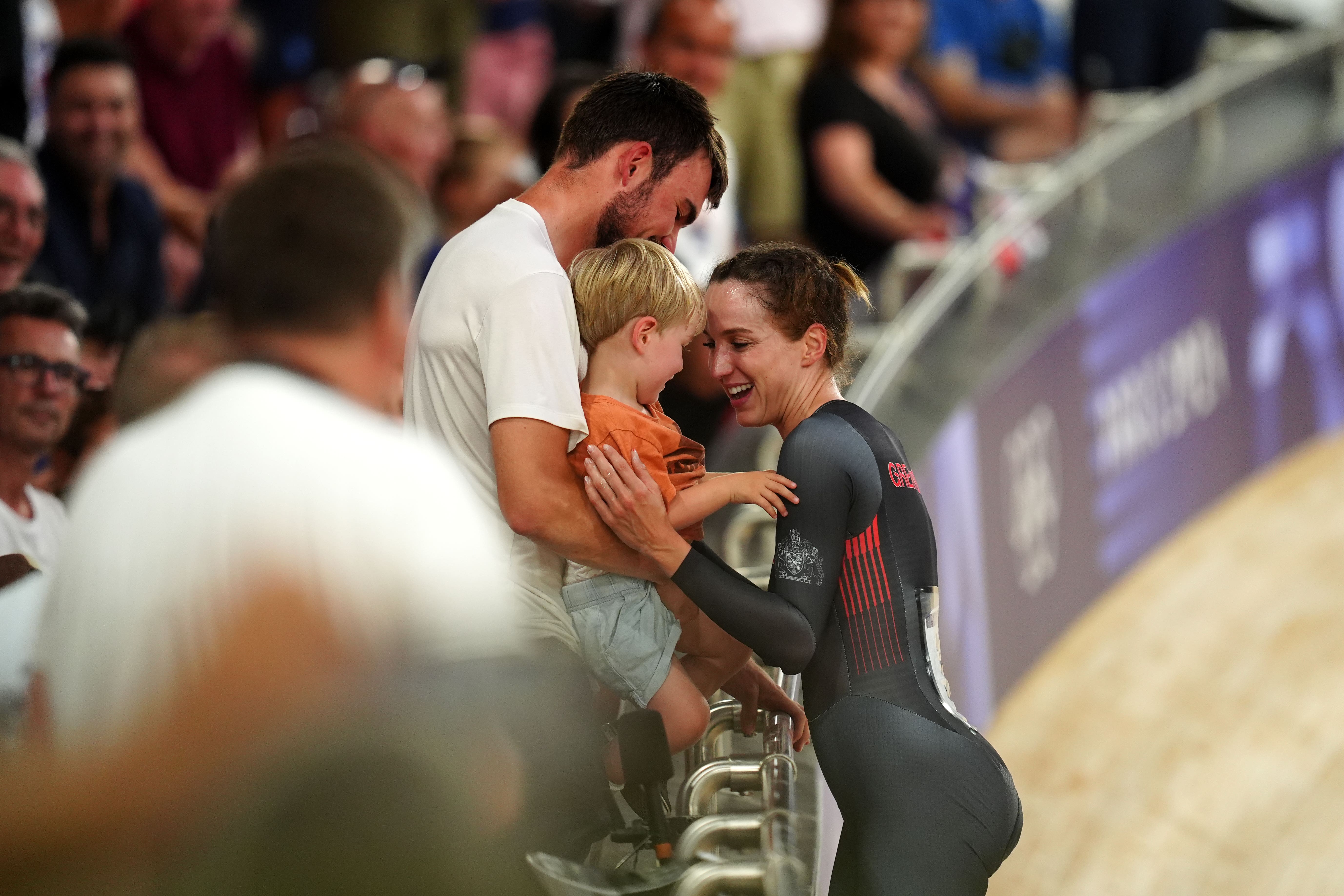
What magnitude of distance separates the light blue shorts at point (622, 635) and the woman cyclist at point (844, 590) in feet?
0.34

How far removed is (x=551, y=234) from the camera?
7.14ft

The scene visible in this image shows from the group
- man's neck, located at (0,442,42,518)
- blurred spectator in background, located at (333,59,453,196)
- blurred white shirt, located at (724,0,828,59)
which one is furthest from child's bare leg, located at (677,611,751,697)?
blurred white shirt, located at (724,0,828,59)

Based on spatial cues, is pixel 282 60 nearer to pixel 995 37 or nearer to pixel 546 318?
pixel 995 37

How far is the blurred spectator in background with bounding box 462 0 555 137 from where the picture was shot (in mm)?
5406

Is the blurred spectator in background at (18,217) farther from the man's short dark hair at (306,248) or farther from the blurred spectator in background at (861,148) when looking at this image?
the blurred spectator in background at (861,148)

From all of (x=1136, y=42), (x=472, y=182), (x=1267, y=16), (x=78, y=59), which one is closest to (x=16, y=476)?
(x=78, y=59)

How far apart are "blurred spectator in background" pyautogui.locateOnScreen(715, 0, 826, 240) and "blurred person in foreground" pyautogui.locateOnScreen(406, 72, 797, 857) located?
8.25ft

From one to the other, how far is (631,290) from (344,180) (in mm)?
525

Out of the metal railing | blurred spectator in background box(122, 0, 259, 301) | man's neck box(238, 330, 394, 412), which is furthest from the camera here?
blurred spectator in background box(122, 0, 259, 301)

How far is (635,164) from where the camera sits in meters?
2.16

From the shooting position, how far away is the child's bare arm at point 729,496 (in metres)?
2.07

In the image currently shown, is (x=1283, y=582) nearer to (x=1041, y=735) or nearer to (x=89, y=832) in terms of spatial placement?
(x=1041, y=735)

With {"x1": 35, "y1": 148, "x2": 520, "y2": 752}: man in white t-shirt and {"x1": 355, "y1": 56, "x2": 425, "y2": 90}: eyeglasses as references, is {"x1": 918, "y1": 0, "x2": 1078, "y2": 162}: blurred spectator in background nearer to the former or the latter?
{"x1": 355, "y1": 56, "x2": 425, "y2": 90}: eyeglasses

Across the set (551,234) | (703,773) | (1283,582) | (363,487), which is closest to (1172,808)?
(1283,582)
